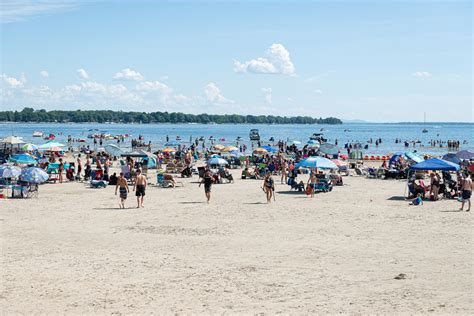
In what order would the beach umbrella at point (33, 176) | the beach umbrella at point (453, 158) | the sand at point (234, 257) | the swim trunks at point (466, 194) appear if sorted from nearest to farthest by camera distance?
the sand at point (234, 257) → the swim trunks at point (466, 194) → the beach umbrella at point (33, 176) → the beach umbrella at point (453, 158)

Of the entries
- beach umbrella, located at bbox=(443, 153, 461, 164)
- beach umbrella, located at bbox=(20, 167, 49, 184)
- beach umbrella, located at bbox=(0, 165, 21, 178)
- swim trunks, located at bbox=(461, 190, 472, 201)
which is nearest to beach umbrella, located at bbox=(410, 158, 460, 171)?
swim trunks, located at bbox=(461, 190, 472, 201)

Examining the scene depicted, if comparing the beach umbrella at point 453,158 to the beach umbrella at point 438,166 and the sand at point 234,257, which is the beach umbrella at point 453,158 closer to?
the beach umbrella at point 438,166

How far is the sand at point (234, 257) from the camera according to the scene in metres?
10.1

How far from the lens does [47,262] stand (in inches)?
502

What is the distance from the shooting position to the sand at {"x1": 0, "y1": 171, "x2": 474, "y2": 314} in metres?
10.1

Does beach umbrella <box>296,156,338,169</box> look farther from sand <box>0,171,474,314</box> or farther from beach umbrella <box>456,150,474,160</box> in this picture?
beach umbrella <box>456,150,474,160</box>

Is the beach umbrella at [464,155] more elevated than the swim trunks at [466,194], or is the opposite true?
the beach umbrella at [464,155]

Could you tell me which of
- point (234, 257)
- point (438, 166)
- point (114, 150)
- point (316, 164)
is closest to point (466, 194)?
point (438, 166)

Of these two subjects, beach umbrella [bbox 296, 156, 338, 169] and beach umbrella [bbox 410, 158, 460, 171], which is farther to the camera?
beach umbrella [bbox 296, 156, 338, 169]

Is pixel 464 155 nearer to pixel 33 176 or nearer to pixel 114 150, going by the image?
pixel 114 150

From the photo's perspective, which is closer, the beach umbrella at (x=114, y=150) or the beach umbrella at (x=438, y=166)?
the beach umbrella at (x=438, y=166)

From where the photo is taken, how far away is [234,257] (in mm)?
13289

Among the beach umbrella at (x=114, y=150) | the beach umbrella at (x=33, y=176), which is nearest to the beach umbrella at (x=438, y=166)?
the beach umbrella at (x=33, y=176)

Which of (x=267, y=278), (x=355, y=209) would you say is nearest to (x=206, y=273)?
(x=267, y=278)
